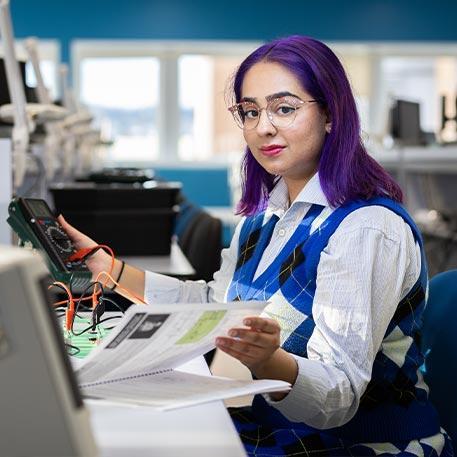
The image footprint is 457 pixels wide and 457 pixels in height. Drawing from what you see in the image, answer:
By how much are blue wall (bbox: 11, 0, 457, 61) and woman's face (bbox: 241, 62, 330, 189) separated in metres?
9.01

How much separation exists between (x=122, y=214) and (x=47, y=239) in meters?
1.78

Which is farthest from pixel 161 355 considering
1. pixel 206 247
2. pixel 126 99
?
pixel 126 99

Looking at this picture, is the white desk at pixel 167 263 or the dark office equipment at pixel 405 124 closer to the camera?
the white desk at pixel 167 263

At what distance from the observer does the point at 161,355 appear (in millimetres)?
1101

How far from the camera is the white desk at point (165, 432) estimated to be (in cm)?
90

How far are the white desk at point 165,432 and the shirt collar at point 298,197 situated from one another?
0.52 m

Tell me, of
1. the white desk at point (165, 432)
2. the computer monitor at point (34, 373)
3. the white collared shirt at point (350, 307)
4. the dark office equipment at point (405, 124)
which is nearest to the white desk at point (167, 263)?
the white collared shirt at point (350, 307)

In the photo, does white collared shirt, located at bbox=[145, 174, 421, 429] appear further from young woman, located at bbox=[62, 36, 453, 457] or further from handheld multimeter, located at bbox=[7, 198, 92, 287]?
handheld multimeter, located at bbox=[7, 198, 92, 287]

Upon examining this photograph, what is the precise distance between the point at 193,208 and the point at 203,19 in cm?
697

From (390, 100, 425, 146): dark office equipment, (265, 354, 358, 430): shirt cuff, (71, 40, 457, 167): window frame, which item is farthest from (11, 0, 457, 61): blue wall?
(265, 354, 358, 430): shirt cuff

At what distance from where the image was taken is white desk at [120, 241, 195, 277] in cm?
286

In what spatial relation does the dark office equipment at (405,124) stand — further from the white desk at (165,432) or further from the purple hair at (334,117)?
the white desk at (165,432)

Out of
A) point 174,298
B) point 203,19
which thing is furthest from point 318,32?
point 174,298

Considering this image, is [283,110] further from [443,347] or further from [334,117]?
[443,347]
